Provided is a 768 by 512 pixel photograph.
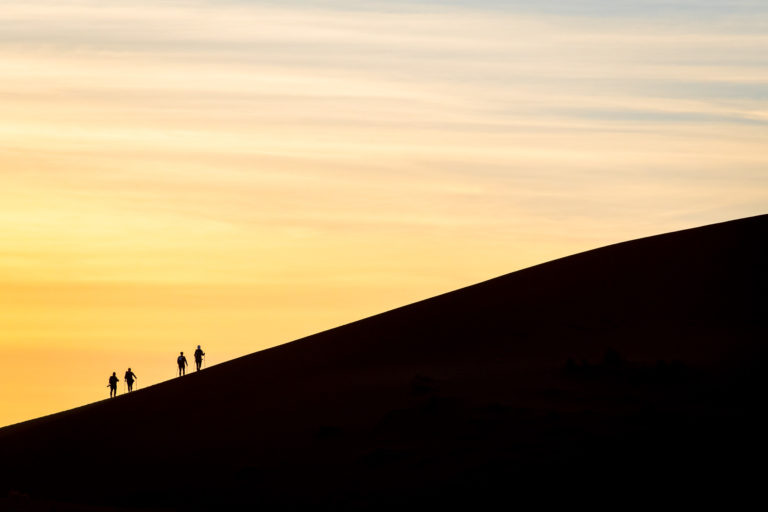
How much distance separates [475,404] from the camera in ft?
83.4

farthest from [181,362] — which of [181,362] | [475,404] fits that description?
[475,404]

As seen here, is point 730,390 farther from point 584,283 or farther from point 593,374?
point 584,283

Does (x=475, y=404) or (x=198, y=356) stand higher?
(x=198, y=356)

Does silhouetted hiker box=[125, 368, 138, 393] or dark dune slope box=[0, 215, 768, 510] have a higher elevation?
silhouetted hiker box=[125, 368, 138, 393]

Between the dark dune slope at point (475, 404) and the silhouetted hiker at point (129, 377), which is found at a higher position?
the silhouetted hiker at point (129, 377)

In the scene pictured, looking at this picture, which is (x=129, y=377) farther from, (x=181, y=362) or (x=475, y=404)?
(x=475, y=404)

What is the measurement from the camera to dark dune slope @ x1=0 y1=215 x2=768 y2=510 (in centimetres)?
2244

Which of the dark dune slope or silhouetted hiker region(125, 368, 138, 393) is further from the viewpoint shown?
silhouetted hiker region(125, 368, 138, 393)

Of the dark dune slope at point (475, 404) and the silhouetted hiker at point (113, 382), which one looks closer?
the dark dune slope at point (475, 404)

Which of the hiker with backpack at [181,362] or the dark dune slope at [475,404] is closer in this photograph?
the dark dune slope at [475,404]

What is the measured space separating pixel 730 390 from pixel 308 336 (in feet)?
51.4

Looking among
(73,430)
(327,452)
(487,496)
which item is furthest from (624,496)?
(73,430)

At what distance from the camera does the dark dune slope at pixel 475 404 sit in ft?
73.6

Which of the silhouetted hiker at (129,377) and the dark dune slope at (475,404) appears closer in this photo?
the dark dune slope at (475,404)
